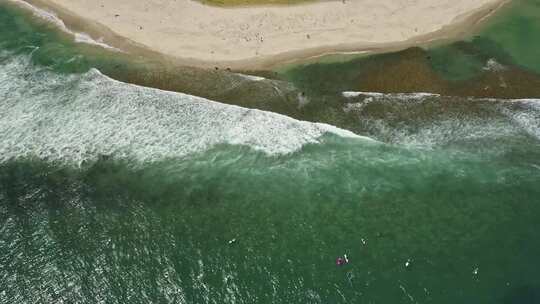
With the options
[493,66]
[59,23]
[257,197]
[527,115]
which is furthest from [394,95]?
[59,23]

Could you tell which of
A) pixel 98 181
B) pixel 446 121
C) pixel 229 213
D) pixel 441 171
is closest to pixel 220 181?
pixel 229 213

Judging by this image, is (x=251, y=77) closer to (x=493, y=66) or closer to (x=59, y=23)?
(x=493, y=66)

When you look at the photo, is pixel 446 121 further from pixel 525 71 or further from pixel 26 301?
pixel 26 301

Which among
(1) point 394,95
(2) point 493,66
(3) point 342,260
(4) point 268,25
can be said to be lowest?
(3) point 342,260

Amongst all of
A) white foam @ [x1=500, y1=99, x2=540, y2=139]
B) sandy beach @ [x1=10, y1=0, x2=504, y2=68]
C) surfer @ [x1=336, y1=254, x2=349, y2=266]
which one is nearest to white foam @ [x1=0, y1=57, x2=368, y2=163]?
sandy beach @ [x1=10, y1=0, x2=504, y2=68]

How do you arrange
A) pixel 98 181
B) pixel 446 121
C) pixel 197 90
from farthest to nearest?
pixel 197 90
pixel 446 121
pixel 98 181

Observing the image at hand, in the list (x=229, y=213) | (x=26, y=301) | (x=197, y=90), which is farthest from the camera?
(x=197, y=90)
